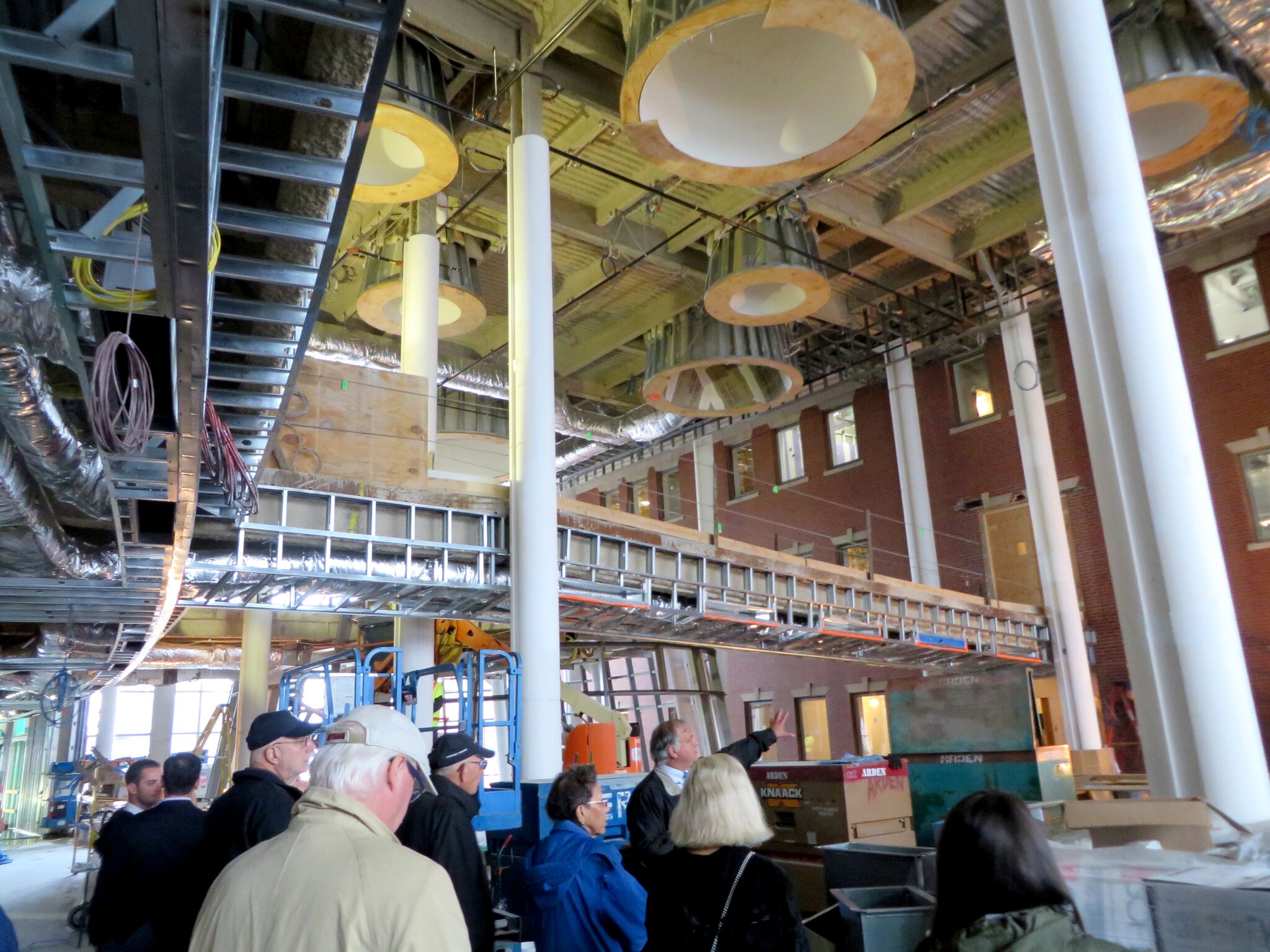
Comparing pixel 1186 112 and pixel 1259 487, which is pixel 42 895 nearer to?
pixel 1186 112

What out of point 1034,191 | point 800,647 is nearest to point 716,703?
point 800,647

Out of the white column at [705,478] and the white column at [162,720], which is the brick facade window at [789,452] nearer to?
the white column at [705,478]

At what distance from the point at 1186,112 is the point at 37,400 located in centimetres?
1226

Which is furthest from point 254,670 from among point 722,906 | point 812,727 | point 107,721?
point 722,906

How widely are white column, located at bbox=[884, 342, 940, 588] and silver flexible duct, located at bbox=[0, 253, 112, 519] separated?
1512 centimetres

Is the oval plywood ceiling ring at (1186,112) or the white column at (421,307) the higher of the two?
the oval plywood ceiling ring at (1186,112)

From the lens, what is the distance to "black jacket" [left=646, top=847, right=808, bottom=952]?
2.71m

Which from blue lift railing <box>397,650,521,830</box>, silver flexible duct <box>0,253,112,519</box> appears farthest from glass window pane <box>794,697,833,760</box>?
silver flexible duct <box>0,253,112,519</box>

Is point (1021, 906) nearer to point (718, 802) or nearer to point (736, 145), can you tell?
point (718, 802)

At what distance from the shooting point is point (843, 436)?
22047 millimetres

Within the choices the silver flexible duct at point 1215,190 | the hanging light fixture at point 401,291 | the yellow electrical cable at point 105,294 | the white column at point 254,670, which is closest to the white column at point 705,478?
the hanging light fixture at point 401,291

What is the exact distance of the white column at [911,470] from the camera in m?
18.3

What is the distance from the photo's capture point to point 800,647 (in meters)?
14.7

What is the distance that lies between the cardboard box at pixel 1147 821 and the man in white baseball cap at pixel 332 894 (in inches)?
122
